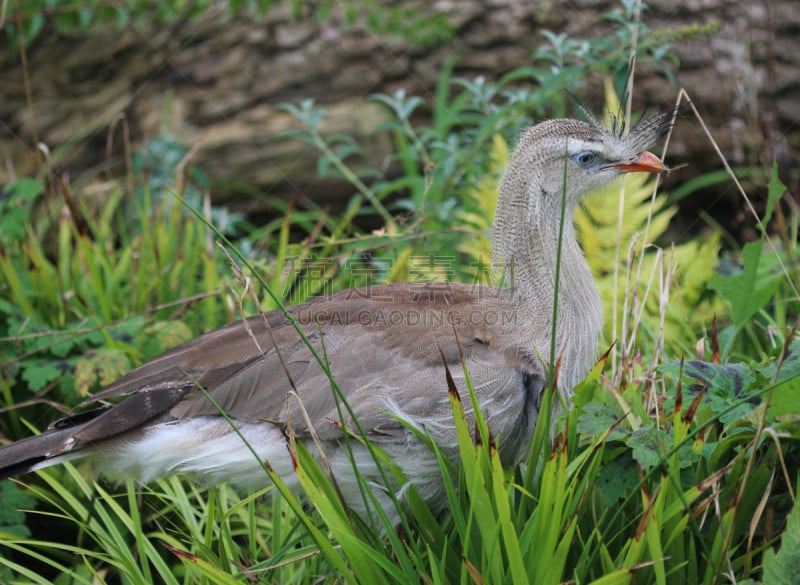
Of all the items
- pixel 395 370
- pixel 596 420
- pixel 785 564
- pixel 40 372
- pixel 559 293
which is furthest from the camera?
pixel 40 372

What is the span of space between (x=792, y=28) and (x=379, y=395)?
3.24 meters

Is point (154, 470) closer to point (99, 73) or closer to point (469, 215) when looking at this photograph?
point (469, 215)

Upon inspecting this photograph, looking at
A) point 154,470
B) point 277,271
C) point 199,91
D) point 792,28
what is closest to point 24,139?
point 199,91

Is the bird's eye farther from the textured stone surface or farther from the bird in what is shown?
the textured stone surface

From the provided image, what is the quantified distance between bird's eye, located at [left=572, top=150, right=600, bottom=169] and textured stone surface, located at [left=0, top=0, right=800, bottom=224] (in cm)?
202

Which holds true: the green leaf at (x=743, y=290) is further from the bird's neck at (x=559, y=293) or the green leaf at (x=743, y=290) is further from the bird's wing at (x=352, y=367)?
the bird's wing at (x=352, y=367)

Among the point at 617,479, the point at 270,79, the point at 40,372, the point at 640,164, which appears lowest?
the point at 617,479

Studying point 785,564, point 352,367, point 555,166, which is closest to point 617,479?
point 785,564

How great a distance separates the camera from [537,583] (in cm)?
155

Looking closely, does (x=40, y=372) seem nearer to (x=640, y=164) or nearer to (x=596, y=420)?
(x=596, y=420)

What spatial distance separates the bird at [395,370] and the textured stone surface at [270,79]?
80.9 inches

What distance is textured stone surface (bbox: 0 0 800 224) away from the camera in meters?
4.14

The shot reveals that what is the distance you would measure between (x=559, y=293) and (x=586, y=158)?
38cm

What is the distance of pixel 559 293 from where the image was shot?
7.14ft
